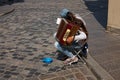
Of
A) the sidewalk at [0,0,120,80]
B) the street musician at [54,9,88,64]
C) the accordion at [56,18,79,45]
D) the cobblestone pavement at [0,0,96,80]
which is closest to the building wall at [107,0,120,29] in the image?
the sidewalk at [0,0,120,80]

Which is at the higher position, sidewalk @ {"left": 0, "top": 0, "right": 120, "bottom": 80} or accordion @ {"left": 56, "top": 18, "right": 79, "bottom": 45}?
accordion @ {"left": 56, "top": 18, "right": 79, "bottom": 45}

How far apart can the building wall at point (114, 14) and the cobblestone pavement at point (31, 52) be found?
234 centimetres

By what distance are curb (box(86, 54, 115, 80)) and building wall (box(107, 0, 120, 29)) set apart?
10.0 ft

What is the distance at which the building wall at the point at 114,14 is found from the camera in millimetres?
10648

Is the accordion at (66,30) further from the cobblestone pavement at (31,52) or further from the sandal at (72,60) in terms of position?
the cobblestone pavement at (31,52)

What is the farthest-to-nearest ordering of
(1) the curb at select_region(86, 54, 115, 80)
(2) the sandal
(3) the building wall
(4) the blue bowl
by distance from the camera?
1. (3) the building wall
2. (4) the blue bowl
3. (2) the sandal
4. (1) the curb at select_region(86, 54, 115, 80)

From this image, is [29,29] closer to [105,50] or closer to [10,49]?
[10,49]

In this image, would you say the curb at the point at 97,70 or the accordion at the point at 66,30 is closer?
the curb at the point at 97,70

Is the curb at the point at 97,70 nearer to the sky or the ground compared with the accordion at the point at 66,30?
nearer to the ground

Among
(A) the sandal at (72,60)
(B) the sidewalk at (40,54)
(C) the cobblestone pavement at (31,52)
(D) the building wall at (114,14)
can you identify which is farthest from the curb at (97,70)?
(D) the building wall at (114,14)

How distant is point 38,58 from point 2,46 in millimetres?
1942

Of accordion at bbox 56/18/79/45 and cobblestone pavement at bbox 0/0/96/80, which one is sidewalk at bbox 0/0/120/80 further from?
accordion at bbox 56/18/79/45

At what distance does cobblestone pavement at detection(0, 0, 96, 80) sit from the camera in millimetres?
7387

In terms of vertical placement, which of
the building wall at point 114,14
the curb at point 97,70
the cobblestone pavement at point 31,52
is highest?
the building wall at point 114,14
